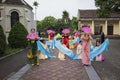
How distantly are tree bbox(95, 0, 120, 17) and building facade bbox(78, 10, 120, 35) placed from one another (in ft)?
86.1

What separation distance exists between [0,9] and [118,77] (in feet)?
86.1

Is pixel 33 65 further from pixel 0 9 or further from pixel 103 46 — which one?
pixel 0 9

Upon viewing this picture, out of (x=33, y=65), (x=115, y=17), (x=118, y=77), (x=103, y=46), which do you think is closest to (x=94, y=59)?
(x=103, y=46)

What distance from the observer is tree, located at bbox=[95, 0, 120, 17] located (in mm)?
30125

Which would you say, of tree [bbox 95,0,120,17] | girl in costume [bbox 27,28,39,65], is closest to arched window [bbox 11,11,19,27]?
tree [bbox 95,0,120,17]

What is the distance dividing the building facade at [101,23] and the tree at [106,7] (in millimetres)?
26247

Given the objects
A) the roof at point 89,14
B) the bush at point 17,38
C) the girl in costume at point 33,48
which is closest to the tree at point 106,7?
the bush at point 17,38

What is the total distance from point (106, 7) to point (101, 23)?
29703 millimetres

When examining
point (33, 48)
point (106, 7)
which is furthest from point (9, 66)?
point (106, 7)

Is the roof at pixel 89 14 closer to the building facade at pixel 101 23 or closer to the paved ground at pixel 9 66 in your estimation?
the building facade at pixel 101 23

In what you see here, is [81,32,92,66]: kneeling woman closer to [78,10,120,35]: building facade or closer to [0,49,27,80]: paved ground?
[0,49,27,80]: paved ground

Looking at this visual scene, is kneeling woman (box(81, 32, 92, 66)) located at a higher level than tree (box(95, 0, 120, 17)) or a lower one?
lower

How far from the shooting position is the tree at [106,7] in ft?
98.8

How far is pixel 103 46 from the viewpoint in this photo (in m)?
16.0
